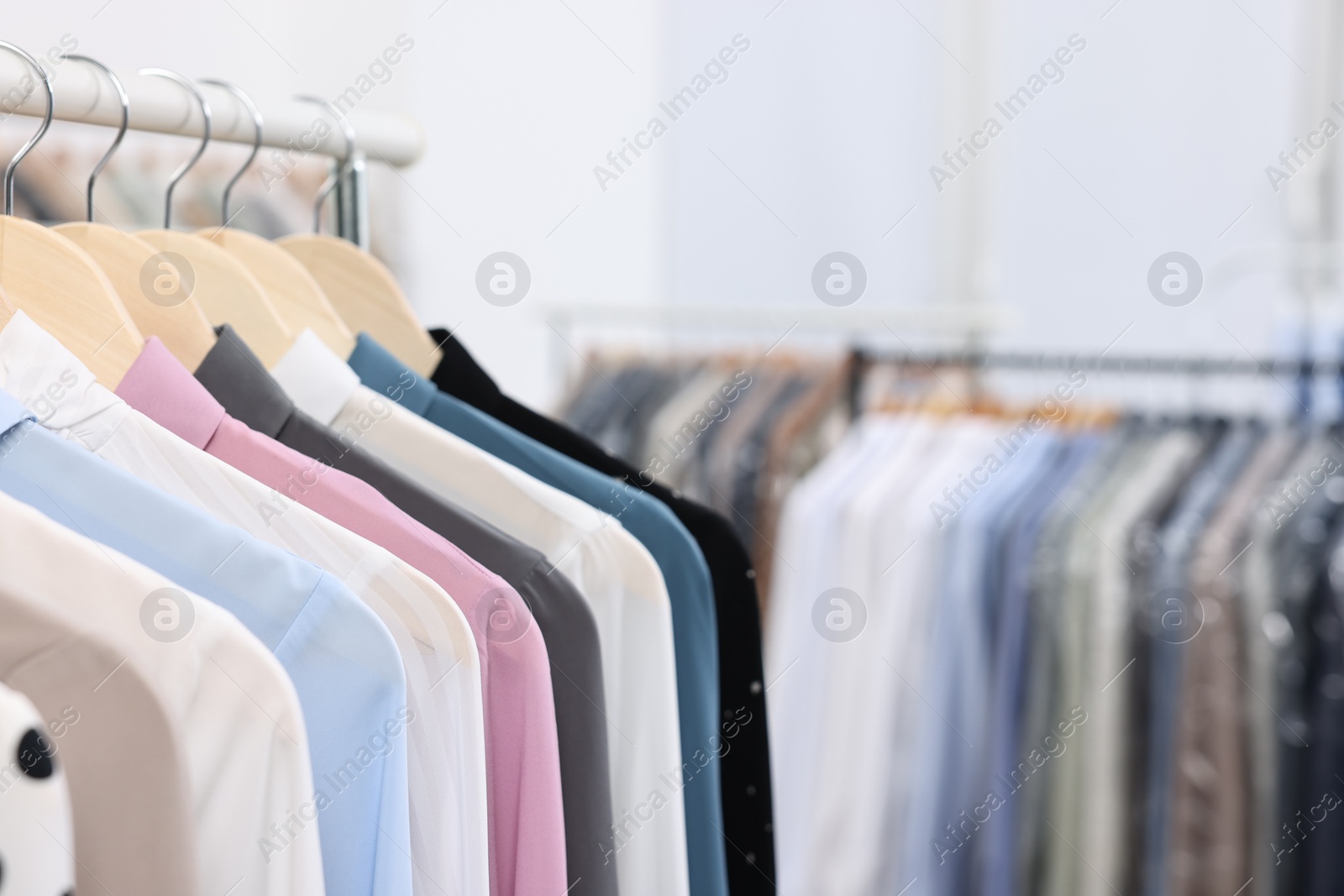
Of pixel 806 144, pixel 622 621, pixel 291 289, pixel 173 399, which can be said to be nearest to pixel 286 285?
pixel 291 289

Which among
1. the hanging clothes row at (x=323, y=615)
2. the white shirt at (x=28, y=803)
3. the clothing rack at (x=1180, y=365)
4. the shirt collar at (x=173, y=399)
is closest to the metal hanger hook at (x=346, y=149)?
the hanging clothes row at (x=323, y=615)

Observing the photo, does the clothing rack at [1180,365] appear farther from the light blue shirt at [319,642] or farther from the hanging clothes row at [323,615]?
the light blue shirt at [319,642]

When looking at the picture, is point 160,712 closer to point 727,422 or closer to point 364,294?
point 364,294

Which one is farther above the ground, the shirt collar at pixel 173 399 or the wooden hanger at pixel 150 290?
the wooden hanger at pixel 150 290

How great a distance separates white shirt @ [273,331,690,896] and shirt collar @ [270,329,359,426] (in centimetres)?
6

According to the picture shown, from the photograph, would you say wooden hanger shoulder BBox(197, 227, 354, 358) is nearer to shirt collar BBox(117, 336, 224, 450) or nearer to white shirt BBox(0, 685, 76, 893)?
shirt collar BBox(117, 336, 224, 450)

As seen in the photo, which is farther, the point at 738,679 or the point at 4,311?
the point at 738,679

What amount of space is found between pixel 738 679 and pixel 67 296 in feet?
1.64

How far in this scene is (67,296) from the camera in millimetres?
705

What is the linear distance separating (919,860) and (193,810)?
1.22 meters

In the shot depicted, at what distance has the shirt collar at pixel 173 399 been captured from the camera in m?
0.68

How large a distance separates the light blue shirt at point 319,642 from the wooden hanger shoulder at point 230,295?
0.86 ft

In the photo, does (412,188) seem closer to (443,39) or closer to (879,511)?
(443,39)

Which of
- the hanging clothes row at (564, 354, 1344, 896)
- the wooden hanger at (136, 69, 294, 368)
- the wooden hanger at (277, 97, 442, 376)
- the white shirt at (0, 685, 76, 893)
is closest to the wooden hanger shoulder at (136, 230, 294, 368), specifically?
the wooden hanger at (136, 69, 294, 368)
